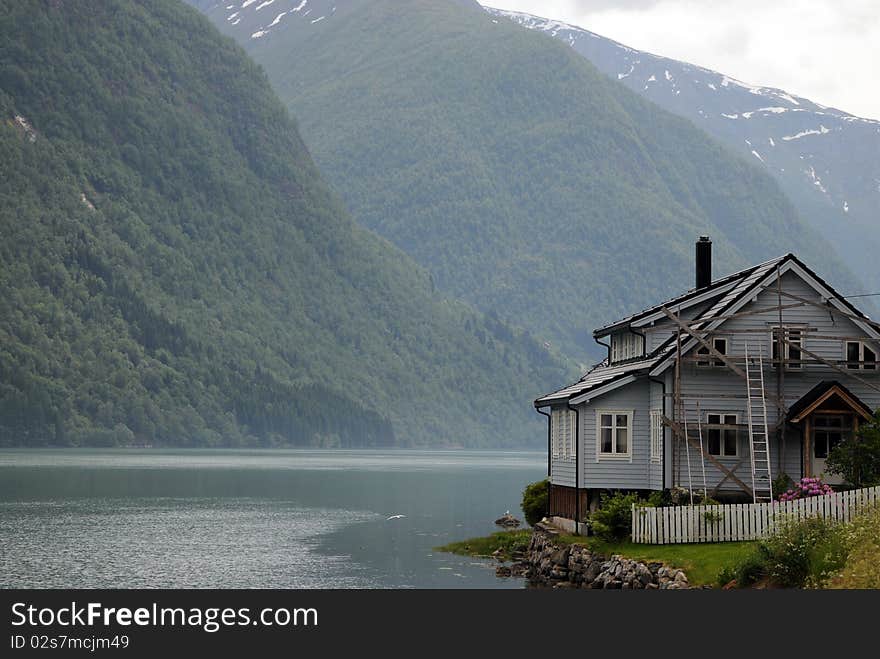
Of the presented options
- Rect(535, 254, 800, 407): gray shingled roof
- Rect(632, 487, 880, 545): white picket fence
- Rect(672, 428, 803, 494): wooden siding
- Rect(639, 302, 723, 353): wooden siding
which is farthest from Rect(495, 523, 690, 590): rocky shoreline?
Rect(639, 302, 723, 353): wooden siding

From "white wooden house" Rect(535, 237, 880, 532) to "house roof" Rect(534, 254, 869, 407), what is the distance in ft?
0.28

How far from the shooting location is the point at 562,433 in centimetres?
6181

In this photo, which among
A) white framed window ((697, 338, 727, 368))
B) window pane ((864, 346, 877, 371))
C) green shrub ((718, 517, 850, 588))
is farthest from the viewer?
window pane ((864, 346, 877, 371))

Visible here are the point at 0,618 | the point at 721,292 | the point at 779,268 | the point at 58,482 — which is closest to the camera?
the point at 0,618

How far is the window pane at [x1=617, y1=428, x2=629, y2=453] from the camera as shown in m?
57.4

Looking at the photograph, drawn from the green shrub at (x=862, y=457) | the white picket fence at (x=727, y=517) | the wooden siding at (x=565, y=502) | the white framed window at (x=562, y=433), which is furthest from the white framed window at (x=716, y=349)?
the white picket fence at (x=727, y=517)

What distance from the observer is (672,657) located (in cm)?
2770

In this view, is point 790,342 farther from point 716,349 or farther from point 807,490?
point 807,490

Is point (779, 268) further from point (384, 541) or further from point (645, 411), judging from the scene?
point (384, 541)

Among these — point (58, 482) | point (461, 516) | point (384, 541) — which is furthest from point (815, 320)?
point (58, 482)

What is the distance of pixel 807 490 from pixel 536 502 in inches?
708

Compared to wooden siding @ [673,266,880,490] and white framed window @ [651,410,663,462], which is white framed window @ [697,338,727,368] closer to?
wooden siding @ [673,266,880,490]

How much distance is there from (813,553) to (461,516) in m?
62.6

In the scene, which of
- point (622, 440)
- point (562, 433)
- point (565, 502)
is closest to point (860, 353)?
point (622, 440)
